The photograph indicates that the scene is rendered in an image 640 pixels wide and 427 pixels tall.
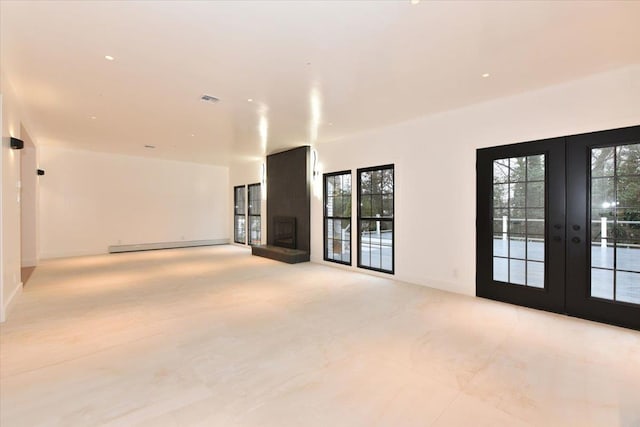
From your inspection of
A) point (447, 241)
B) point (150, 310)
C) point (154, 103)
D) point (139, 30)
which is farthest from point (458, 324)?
point (154, 103)

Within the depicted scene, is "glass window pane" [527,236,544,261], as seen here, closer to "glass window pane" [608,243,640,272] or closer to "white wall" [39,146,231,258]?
"glass window pane" [608,243,640,272]

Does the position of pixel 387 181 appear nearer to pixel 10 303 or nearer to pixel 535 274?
pixel 535 274

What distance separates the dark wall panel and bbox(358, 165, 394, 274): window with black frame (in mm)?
1655

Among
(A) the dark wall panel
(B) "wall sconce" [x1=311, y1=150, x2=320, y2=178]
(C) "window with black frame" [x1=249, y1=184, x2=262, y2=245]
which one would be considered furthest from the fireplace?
(C) "window with black frame" [x1=249, y1=184, x2=262, y2=245]

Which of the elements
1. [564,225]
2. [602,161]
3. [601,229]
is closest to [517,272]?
[564,225]

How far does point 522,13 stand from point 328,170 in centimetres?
499

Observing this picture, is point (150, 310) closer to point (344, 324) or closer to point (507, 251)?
point (344, 324)

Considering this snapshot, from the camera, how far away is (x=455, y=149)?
16.4 ft

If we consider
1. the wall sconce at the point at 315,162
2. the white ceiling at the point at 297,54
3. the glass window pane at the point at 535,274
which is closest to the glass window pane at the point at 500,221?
the glass window pane at the point at 535,274

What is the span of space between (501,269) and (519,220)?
2.51 feet

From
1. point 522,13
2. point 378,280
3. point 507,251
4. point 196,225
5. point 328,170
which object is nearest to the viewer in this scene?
point 522,13

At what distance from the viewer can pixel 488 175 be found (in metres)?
4.64

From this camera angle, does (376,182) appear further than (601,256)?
Yes

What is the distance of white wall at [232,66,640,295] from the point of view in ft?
12.1
